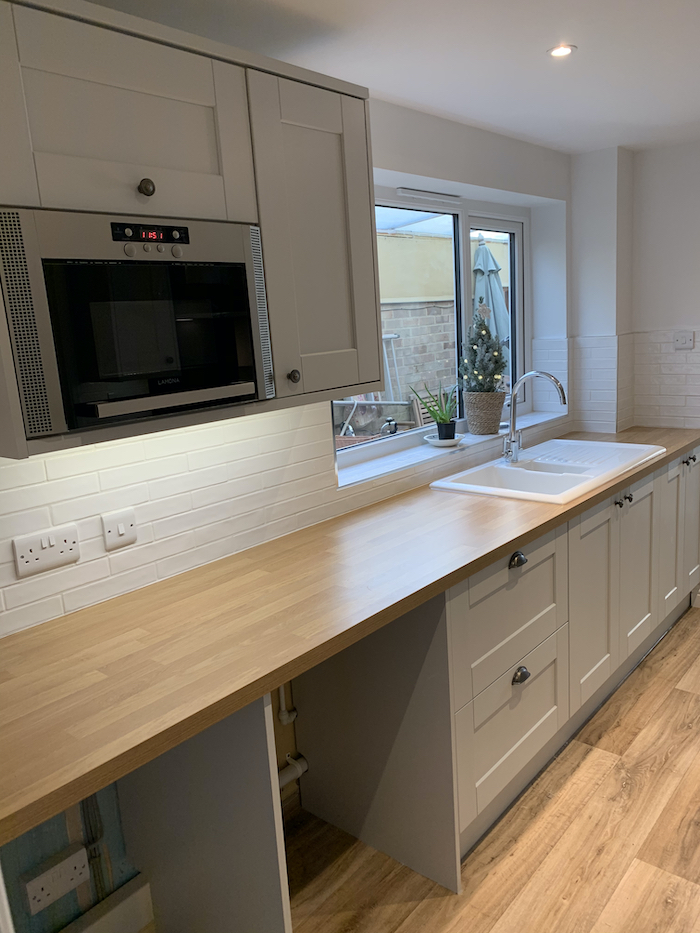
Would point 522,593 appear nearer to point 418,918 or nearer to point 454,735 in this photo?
point 454,735

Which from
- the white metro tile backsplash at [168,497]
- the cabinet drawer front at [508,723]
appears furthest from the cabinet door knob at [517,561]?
the white metro tile backsplash at [168,497]

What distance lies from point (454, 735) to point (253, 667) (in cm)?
73

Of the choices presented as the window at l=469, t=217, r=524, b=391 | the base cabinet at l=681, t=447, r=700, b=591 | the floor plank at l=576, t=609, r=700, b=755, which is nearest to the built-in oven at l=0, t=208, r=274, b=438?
the floor plank at l=576, t=609, r=700, b=755

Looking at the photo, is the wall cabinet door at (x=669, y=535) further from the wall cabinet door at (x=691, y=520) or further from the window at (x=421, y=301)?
the window at (x=421, y=301)

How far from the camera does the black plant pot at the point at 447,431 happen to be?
3.08m

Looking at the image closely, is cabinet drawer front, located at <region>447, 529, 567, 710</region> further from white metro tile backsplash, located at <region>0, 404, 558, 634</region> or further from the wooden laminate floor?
white metro tile backsplash, located at <region>0, 404, 558, 634</region>

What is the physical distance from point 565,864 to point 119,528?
1.54 meters

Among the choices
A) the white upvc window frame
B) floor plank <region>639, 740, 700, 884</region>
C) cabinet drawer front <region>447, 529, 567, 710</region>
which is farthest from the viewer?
the white upvc window frame

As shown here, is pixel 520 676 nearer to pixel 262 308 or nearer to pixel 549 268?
pixel 262 308

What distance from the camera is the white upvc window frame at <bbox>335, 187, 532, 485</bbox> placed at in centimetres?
288

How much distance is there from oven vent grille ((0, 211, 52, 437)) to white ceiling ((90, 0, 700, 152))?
76cm

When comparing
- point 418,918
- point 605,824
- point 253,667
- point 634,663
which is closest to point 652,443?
point 634,663

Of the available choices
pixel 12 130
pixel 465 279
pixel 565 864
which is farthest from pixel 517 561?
pixel 465 279

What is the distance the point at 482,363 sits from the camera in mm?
3219
